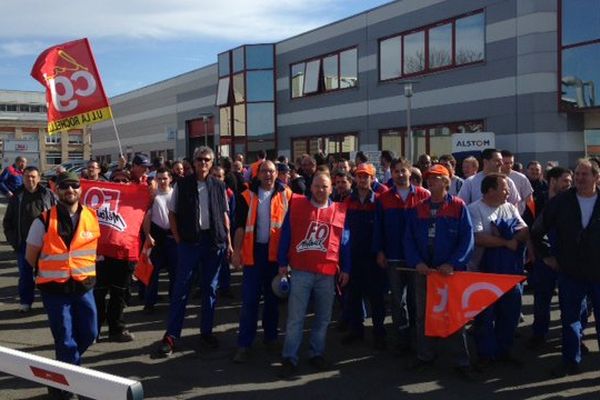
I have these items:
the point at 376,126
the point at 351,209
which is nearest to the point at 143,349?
the point at 351,209

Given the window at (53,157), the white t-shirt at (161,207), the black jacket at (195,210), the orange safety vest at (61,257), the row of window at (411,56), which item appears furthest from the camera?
the window at (53,157)

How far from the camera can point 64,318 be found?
16.0 feet

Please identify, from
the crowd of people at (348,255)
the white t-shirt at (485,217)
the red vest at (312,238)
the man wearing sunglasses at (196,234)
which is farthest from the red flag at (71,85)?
the white t-shirt at (485,217)

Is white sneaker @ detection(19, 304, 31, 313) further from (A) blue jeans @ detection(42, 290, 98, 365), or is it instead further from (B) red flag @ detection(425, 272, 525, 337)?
(B) red flag @ detection(425, 272, 525, 337)

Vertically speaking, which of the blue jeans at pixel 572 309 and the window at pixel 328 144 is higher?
the window at pixel 328 144

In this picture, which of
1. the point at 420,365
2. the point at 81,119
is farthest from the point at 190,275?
the point at 81,119

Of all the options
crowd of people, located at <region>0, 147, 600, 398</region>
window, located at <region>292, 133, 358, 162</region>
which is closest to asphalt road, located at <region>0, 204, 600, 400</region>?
crowd of people, located at <region>0, 147, 600, 398</region>

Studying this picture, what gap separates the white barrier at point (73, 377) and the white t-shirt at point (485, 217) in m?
3.63

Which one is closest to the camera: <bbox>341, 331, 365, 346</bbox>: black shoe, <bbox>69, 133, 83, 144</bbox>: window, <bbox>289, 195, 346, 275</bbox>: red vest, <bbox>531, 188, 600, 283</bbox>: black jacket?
<bbox>531, 188, 600, 283</bbox>: black jacket

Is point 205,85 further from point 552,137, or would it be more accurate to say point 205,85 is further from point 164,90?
point 552,137

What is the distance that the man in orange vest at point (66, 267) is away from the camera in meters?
4.84

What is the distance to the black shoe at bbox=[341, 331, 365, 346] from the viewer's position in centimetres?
658

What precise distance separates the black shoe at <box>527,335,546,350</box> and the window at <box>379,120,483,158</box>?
41.3 ft

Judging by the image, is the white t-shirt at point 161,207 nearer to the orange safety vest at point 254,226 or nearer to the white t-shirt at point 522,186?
the orange safety vest at point 254,226
